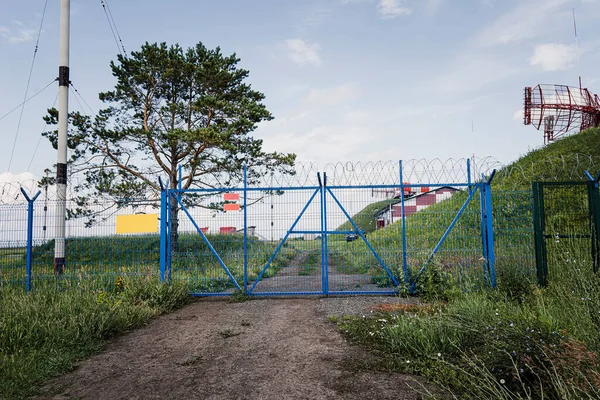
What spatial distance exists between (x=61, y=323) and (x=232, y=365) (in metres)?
2.89

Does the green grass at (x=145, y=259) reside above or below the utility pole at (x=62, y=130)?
below

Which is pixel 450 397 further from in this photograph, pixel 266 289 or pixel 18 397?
pixel 266 289

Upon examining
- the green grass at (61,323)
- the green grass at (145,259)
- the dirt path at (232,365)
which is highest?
the green grass at (145,259)

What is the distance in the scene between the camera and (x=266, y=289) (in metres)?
8.82

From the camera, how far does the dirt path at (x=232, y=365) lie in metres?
3.70

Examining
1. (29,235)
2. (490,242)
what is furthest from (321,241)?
(29,235)

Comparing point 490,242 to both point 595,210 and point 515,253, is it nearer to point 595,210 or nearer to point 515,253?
point 515,253

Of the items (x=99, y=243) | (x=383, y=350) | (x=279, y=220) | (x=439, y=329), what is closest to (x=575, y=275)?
(x=439, y=329)

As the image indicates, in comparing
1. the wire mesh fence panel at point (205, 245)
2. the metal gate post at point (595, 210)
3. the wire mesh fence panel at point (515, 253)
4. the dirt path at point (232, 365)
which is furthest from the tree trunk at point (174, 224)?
the metal gate post at point (595, 210)

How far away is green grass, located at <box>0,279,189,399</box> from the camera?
4.18 m

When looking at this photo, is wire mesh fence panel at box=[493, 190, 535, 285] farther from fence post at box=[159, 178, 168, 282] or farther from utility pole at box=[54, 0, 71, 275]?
utility pole at box=[54, 0, 71, 275]

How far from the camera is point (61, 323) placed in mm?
5410

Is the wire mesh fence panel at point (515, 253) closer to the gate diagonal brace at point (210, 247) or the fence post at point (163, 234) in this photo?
the gate diagonal brace at point (210, 247)

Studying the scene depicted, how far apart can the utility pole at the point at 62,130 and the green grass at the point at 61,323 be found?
2.55m
